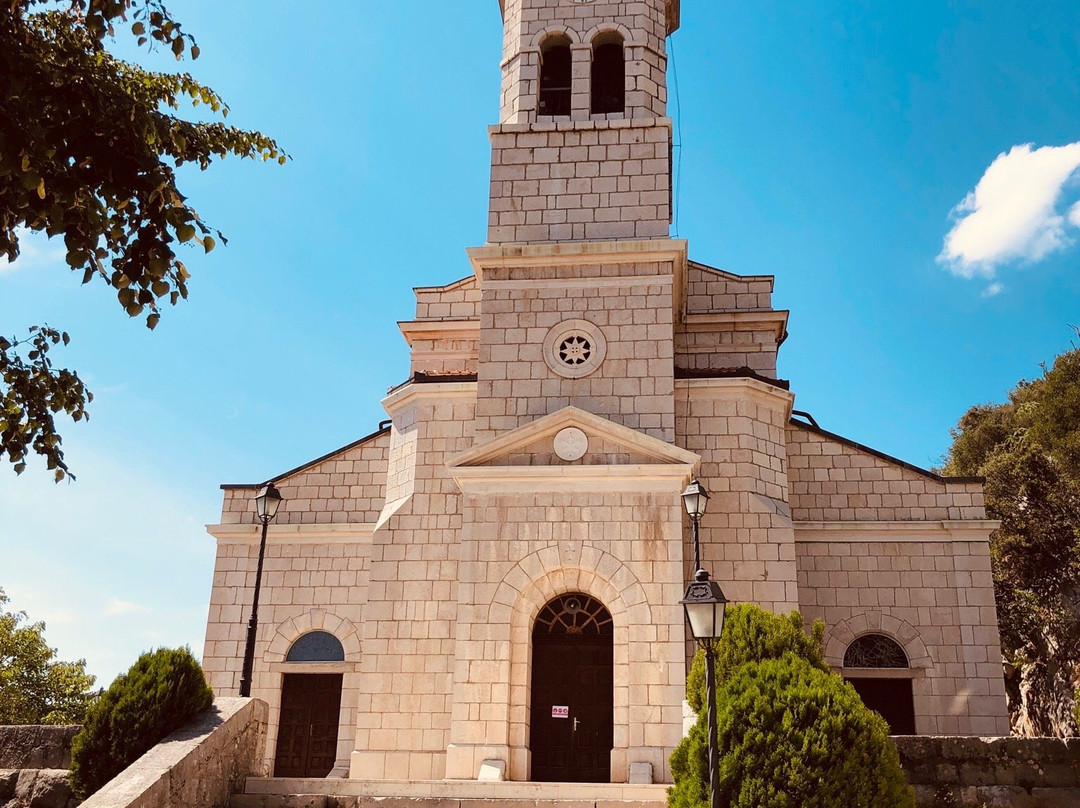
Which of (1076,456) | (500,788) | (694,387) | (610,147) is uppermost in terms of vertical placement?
(610,147)

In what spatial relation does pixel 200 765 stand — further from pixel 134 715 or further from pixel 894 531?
pixel 894 531

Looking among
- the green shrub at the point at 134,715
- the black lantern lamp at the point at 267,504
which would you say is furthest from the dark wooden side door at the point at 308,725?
the green shrub at the point at 134,715

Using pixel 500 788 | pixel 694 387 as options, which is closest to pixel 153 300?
pixel 500 788

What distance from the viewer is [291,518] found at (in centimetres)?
1947

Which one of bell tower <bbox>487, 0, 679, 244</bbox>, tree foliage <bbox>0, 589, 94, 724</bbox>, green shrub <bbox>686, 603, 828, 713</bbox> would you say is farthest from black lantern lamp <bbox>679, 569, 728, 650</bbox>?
tree foliage <bbox>0, 589, 94, 724</bbox>

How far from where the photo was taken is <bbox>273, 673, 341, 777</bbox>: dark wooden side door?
17.5m

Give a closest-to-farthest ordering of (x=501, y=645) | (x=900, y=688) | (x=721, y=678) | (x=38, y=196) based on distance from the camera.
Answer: (x=38, y=196), (x=721, y=678), (x=501, y=645), (x=900, y=688)

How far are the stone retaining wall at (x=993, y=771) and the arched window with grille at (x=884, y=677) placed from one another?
22.1 ft

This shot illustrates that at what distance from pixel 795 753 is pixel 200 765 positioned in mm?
6154

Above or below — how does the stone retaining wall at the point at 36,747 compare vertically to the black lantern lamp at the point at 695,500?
below

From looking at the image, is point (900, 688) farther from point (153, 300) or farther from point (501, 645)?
point (153, 300)

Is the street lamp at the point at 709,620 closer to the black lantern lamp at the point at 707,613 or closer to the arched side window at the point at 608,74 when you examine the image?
the black lantern lamp at the point at 707,613

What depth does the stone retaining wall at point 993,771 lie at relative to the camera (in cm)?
1038

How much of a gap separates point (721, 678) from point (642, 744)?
117 inches
